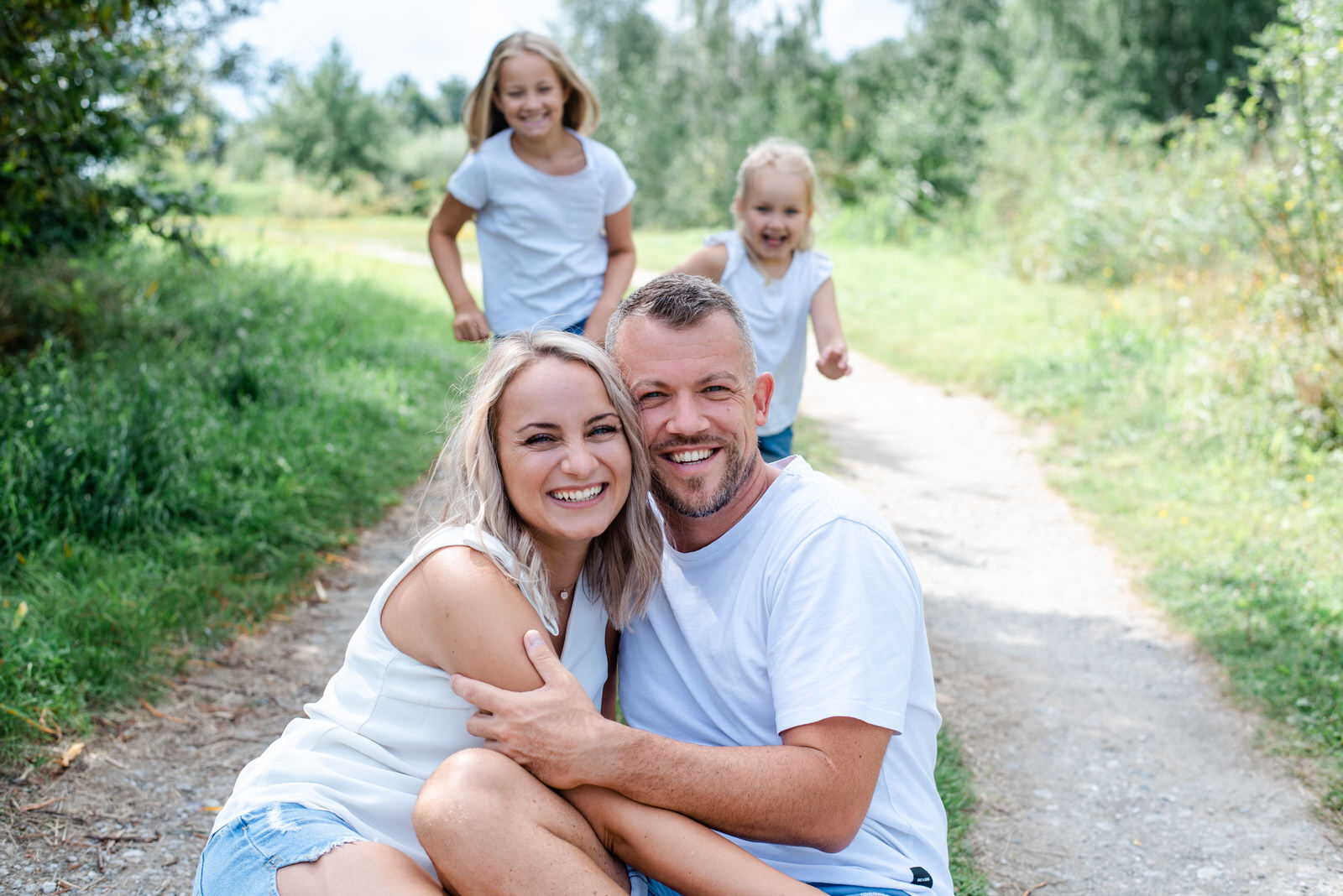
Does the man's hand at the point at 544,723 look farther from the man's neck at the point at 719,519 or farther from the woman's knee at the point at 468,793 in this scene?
the man's neck at the point at 719,519

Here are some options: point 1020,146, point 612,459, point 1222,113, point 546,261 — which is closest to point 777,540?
point 612,459

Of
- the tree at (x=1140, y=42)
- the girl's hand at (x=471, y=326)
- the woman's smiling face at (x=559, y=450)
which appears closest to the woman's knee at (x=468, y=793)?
the woman's smiling face at (x=559, y=450)

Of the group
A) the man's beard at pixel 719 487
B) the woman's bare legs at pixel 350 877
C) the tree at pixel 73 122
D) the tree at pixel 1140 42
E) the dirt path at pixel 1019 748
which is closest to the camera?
the woman's bare legs at pixel 350 877

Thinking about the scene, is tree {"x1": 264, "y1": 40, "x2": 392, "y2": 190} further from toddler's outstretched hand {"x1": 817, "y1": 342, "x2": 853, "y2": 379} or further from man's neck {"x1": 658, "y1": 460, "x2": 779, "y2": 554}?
man's neck {"x1": 658, "y1": 460, "x2": 779, "y2": 554}

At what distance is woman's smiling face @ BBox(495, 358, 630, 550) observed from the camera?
6.88 feet

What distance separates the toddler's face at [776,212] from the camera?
4387mm

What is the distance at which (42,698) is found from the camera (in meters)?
3.33

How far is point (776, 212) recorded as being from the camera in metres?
4.40

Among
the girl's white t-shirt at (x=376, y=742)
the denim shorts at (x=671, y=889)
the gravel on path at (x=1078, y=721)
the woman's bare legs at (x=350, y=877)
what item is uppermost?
the girl's white t-shirt at (x=376, y=742)

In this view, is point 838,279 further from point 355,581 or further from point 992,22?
point 992,22

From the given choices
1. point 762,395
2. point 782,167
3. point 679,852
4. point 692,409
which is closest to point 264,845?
point 679,852

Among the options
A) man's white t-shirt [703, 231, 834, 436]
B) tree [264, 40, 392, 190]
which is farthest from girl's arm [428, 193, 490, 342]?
tree [264, 40, 392, 190]

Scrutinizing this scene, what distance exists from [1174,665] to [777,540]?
292 cm

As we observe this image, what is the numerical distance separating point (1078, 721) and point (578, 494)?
8.57 ft
